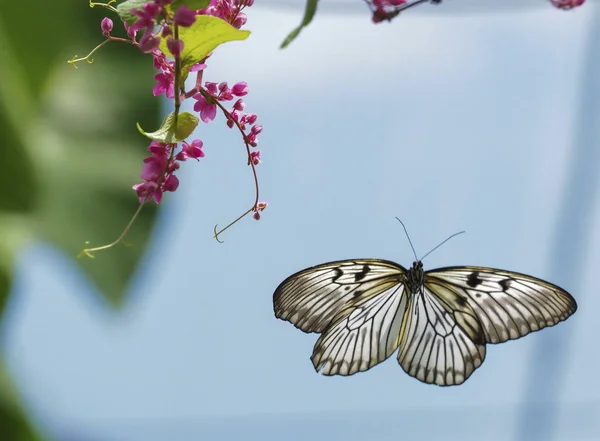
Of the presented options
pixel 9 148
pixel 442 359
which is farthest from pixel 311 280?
pixel 9 148

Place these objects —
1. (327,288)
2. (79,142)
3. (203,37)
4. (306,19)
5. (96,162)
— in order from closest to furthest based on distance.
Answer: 1. (306,19)
2. (203,37)
3. (327,288)
4. (96,162)
5. (79,142)

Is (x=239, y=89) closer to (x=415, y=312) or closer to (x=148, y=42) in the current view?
(x=148, y=42)

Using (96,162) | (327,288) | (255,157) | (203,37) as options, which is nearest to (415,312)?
(327,288)

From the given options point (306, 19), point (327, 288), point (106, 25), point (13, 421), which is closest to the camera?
point (306, 19)

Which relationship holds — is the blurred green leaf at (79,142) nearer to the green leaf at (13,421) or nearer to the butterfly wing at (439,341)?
the green leaf at (13,421)

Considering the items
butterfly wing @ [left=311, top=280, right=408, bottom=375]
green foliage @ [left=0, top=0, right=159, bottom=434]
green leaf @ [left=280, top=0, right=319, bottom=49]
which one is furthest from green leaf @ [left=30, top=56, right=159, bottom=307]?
green leaf @ [left=280, top=0, right=319, bottom=49]

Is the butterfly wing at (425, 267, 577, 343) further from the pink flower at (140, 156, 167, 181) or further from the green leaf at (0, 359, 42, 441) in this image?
the green leaf at (0, 359, 42, 441)
